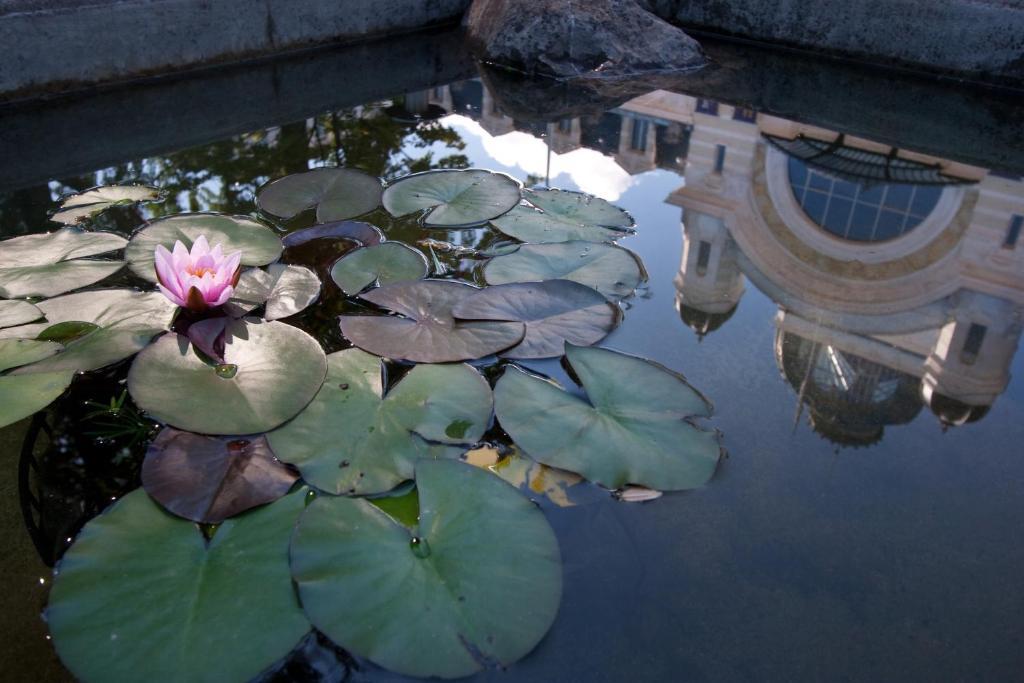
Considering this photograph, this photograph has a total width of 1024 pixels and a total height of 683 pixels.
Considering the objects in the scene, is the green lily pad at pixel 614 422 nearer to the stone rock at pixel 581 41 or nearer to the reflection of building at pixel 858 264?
the reflection of building at pixel 858 264

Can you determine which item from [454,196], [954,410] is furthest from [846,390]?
[454,196]

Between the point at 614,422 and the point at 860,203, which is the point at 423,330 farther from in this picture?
the point at 860,203

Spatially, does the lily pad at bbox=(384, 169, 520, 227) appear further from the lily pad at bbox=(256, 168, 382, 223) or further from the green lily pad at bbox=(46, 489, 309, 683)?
the green lily pad at bbox=(46, 489, 309, 683)

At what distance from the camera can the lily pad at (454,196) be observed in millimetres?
2730

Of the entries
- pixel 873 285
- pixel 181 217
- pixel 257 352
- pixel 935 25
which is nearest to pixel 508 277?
pixel 257 352

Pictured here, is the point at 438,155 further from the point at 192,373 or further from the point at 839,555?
the point at 839,555

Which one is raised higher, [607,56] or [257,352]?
[607,56]

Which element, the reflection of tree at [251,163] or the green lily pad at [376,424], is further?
the reflection of tree at [251,163]

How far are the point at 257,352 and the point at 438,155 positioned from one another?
202 centimetres

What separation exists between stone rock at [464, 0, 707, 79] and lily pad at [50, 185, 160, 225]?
122 inches

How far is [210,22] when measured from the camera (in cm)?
444

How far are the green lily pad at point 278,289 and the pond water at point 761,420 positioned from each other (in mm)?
62

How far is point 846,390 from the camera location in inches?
79.1

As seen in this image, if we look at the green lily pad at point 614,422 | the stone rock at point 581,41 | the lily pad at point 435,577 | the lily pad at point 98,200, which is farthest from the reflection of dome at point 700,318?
the stone rock at point 581,41
